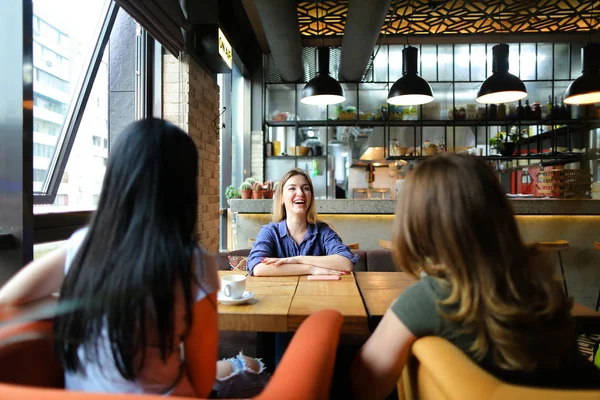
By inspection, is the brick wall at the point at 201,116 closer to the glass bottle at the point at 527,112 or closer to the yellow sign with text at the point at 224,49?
the yellow sign with text at the point at 224,49

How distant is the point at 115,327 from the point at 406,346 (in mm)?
681

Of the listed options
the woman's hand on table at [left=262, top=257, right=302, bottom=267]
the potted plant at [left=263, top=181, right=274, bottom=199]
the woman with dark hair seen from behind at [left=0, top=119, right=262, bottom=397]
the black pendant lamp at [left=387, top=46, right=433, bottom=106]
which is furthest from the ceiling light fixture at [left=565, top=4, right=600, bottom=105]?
the woman with dark hair seen from behind at [left=0, top=119, right=262, bottom=397]

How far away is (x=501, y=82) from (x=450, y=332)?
422 cm

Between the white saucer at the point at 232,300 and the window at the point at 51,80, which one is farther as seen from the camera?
the window at the point at 51,80

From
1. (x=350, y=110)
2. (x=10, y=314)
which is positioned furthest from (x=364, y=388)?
(x=350, y=110)

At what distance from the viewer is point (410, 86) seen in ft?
14.5

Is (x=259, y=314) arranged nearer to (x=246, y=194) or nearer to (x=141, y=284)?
(x=141, y=284)

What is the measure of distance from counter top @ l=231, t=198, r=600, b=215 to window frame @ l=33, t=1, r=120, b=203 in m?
2.13

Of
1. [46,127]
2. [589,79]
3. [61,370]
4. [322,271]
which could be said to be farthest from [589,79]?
[61,370]

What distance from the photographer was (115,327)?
0.78 m

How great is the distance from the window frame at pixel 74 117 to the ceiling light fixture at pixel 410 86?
9.86 feet

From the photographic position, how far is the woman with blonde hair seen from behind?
2.89ft

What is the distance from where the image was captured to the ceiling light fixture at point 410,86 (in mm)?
→ 4406

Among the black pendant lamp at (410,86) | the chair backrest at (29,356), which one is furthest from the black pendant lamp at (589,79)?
Result: the chair backrest at (29,356)
